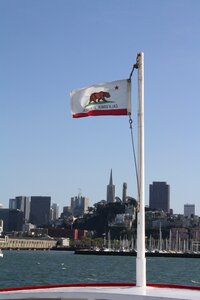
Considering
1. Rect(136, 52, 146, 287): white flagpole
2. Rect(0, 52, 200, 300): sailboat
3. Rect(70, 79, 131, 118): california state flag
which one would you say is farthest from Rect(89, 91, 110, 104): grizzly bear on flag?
Rect(0, 52, 200, 300): sailboat

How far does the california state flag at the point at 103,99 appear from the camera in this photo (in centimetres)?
1045

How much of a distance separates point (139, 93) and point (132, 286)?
10.1 feet

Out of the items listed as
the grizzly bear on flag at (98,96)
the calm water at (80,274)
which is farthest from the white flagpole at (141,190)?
the calm water at (80,274)

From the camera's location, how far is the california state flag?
34.3ft

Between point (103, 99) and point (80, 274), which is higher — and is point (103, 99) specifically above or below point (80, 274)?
above

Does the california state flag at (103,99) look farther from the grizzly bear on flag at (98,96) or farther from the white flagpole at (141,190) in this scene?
the white flagpole at (141,190)

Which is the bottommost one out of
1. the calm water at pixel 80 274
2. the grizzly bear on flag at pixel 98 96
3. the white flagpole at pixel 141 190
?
the calm water at pixel 80 274

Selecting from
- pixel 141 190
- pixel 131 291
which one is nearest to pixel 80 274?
pixel 141 190

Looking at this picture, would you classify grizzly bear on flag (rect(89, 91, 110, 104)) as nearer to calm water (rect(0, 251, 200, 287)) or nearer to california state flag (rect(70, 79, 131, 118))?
california state flag (rect(70, 79, 131, 118))

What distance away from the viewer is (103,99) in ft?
34.4

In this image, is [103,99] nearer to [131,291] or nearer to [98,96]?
[98,96]

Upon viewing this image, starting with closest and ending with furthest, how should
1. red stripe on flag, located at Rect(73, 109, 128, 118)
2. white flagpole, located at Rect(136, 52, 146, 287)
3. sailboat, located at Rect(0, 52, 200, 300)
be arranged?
sailboat, located at Rect(0, 52, 200, 300), white flagpole, located at Rect(136, 52, 146, 287), red stripe on flag, located at Rect(73, 109, 128, 118)

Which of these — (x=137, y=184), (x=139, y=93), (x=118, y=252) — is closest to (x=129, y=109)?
(x=139, y=93)

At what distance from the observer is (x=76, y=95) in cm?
1062
